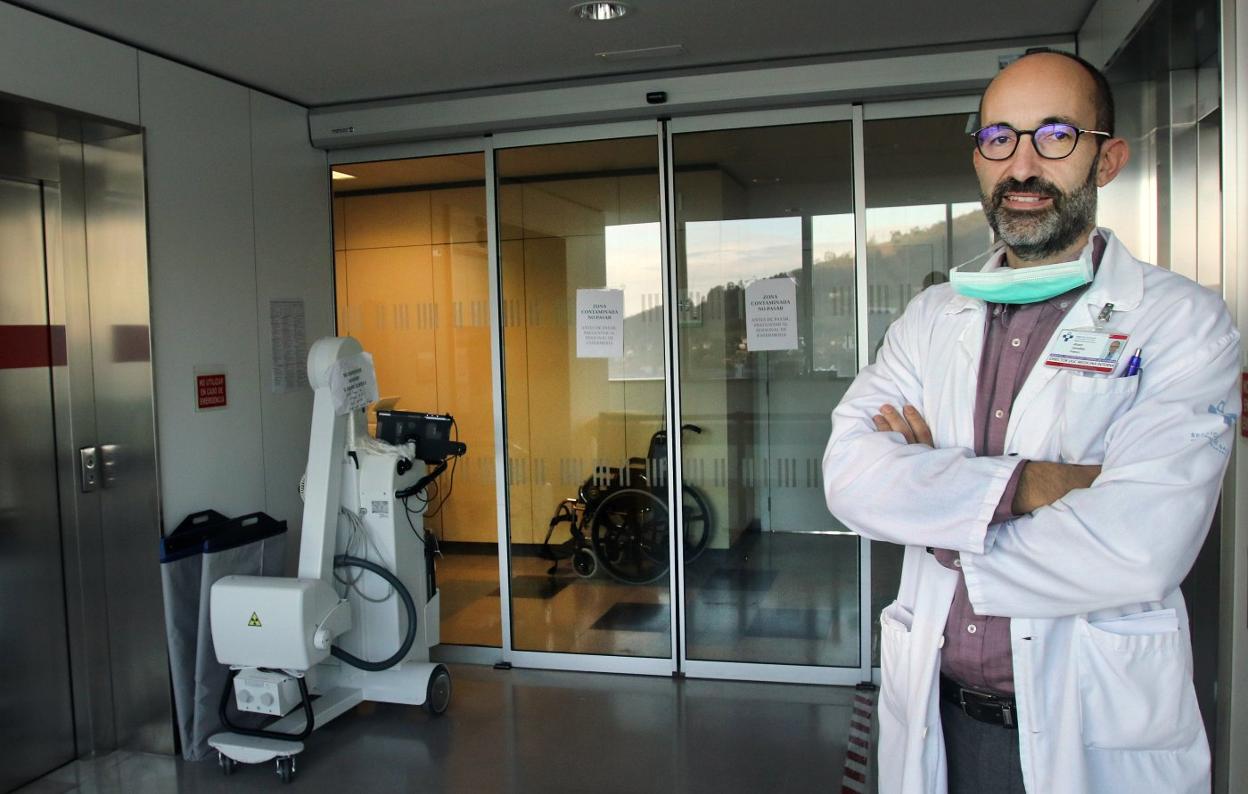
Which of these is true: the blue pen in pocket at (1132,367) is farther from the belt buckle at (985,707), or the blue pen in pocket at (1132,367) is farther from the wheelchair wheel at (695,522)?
the wheelchair wheel at (695,522)

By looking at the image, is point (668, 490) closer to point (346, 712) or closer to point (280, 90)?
point (346, 712)

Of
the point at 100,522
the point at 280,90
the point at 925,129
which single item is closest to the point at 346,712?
the point at 100,522

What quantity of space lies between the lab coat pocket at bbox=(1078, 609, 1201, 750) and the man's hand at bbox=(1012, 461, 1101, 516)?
0.21m

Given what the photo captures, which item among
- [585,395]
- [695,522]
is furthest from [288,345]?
[695,522]

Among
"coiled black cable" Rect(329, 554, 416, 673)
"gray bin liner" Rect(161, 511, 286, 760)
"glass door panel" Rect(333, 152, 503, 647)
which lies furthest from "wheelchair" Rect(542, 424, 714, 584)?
"gray bin liner" Rect(161, 511, 286, 760)

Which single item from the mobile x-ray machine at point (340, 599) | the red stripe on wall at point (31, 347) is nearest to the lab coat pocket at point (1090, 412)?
the mobile x-ray machine at point (340, 599)

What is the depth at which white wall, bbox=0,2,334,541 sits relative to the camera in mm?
3393

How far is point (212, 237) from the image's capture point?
3.96 metres

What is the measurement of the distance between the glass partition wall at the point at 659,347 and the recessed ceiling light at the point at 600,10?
963mm

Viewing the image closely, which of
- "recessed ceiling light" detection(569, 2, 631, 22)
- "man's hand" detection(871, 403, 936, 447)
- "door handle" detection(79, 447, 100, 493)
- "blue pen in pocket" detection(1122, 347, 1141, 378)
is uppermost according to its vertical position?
"recessed ceiling light" detection(569, 2, 631, 22)

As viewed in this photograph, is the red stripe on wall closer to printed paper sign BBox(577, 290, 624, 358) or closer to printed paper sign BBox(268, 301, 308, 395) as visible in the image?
printed paper sign BBox(268, 301, 308, 395)

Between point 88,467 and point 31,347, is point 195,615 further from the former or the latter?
point 31,347

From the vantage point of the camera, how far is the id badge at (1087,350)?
150 cm

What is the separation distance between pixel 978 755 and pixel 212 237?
3.60 m
